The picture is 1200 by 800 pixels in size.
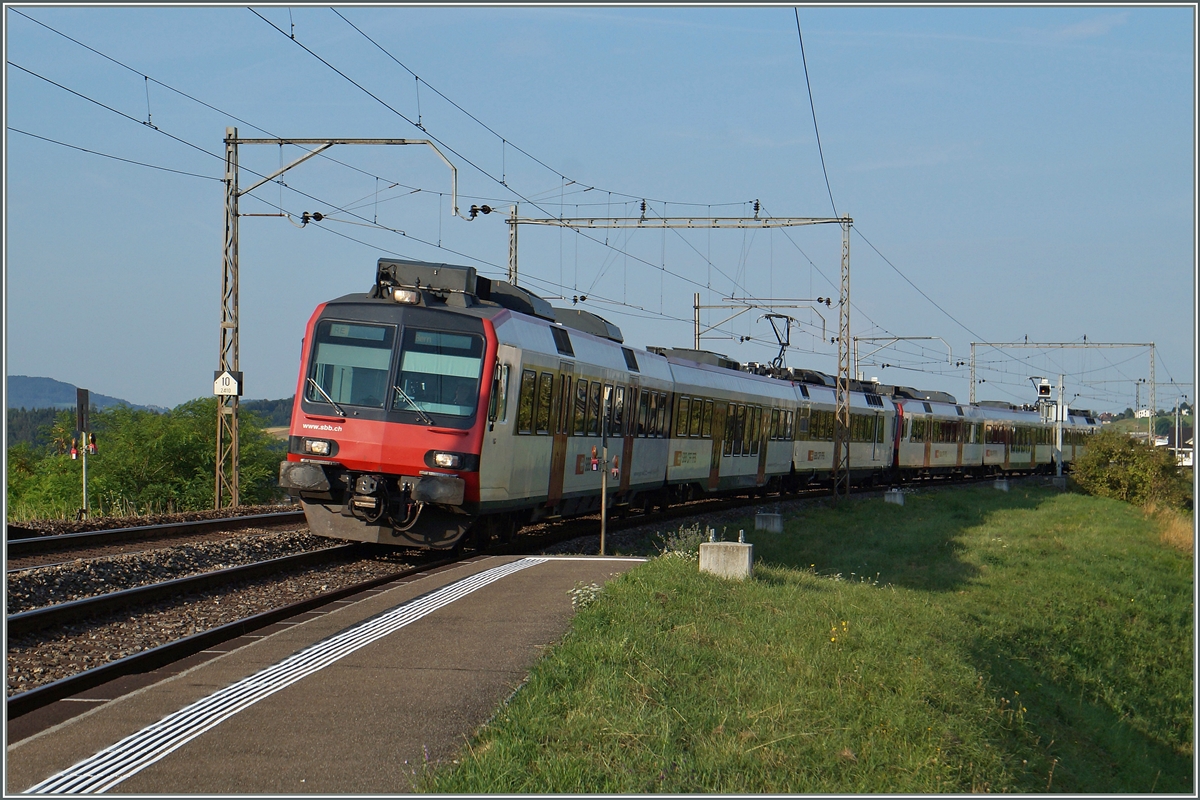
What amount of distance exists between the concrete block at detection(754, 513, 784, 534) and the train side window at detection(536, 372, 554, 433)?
8.48 metres

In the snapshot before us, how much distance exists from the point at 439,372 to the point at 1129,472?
38030mm

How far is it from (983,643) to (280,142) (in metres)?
15.4

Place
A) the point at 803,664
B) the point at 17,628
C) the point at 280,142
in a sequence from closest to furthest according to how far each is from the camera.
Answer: the point at 803,664 < the point at 17,628 < the point at 280,142

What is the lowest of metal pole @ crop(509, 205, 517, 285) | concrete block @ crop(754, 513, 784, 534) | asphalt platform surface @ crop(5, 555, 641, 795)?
concrete block @ crop(754, 513, 784, 534)

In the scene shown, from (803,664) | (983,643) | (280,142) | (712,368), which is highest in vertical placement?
(280,142)

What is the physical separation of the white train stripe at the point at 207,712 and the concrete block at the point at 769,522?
46.8ft

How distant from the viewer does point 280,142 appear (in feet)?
70.5

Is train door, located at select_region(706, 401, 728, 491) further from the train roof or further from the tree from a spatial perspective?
the tree

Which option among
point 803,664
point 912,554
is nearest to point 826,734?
point 803,664

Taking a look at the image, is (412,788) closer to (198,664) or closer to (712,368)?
(198,664)

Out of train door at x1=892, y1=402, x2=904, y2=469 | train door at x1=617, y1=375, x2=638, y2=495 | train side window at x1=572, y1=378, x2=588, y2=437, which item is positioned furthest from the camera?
train door at x1=892, y1=402, x2=904, y2=469

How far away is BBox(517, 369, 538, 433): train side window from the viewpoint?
15508mm

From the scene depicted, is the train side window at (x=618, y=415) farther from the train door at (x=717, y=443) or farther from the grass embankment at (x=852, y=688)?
the train door at (x=717, y=443)

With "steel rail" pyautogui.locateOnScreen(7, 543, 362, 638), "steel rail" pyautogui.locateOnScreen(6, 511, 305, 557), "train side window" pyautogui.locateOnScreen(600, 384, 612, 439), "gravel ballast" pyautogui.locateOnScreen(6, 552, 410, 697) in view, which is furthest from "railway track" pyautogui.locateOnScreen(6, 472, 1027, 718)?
"steel rail" pyautogui.locateOnScreen(6, 511, 305, 557)
